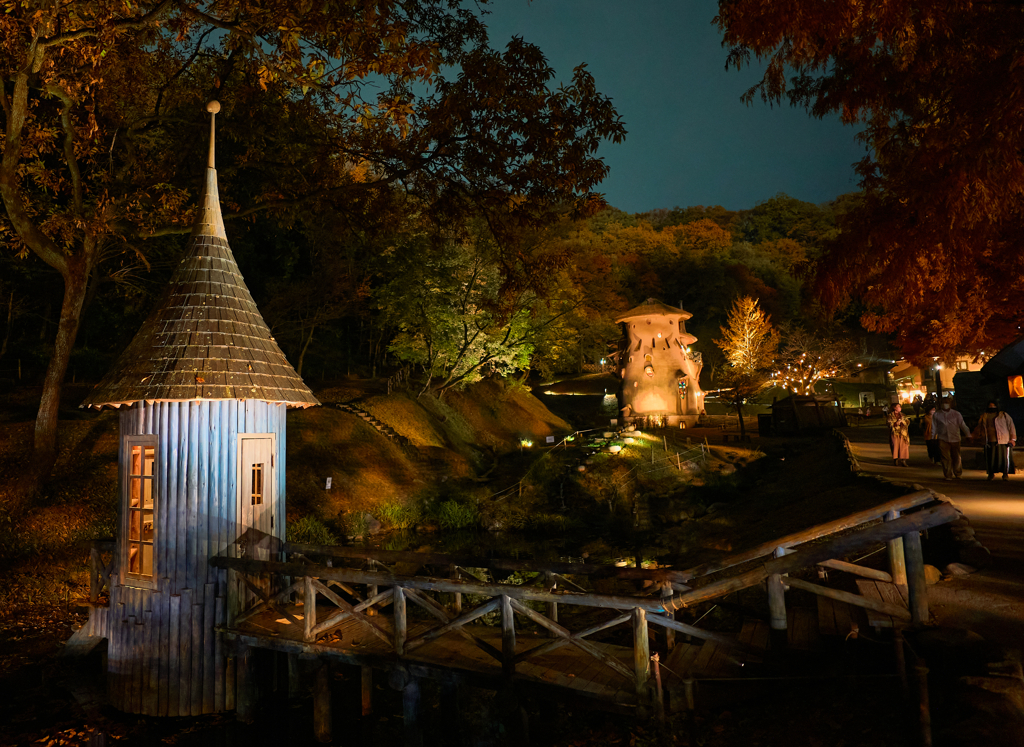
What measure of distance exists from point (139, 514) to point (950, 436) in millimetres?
17724

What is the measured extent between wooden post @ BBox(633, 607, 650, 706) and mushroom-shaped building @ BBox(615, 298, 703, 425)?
34626 millimetres

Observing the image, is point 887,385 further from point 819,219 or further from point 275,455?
point 275,455

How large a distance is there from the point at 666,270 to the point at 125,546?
6702 cm

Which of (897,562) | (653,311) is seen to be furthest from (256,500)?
(653,311)

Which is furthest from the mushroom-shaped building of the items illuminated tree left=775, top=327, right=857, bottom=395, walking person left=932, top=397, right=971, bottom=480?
walking person left=932, top=397, right=971, bottom=480

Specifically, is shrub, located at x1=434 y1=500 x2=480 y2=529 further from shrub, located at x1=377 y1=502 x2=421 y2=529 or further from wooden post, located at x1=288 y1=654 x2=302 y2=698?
wooden post, located at x1=288 y1=654 x2=302 y2=698

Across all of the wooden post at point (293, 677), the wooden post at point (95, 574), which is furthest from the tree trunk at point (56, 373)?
the wooden post at point (293, 677)

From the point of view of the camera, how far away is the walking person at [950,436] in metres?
15.4

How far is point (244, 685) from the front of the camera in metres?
8.46

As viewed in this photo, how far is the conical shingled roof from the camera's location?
855 centimetres

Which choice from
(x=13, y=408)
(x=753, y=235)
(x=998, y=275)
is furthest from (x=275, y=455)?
(x=753, y=235)

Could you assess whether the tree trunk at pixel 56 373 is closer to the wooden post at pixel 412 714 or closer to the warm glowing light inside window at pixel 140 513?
the warm glowing light inside window at pixel 140 513

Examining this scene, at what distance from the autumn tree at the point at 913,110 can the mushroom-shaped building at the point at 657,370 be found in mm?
26352

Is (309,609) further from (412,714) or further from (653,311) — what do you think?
(653,311)
